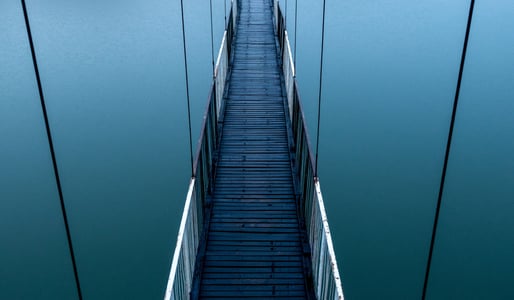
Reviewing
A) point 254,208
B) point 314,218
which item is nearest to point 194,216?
point 254,208

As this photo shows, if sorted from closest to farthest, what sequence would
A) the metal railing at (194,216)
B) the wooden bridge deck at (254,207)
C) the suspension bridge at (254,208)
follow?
the metal railing at (194,216) → the suspension bridge at (254,208) → the wooden bridge deck at (254,207)

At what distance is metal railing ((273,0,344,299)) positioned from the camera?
153 inches

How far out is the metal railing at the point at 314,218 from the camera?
Result: 3891 millimetres

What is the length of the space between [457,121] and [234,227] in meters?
10.4

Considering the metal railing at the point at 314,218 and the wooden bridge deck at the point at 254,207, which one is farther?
the wooden bridge deck at the point at 254,207

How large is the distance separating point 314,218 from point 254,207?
1.23 m

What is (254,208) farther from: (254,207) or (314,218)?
(314,218)

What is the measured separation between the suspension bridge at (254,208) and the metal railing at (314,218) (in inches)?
0.4

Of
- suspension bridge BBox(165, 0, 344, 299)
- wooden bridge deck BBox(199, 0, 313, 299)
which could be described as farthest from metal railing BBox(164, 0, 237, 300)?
wooden bridge deck BBox(199, 0, 313, 299)

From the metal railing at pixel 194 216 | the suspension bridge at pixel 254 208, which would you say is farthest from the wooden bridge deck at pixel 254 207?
the metal railing at pixel 194 216

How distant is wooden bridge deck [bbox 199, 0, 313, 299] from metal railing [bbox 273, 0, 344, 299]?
7.4 inches

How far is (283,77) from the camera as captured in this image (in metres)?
9.34

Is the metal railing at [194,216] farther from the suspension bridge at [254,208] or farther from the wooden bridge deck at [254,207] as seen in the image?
the wooden bridge deck at [254,207]

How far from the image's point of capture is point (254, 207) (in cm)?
582
